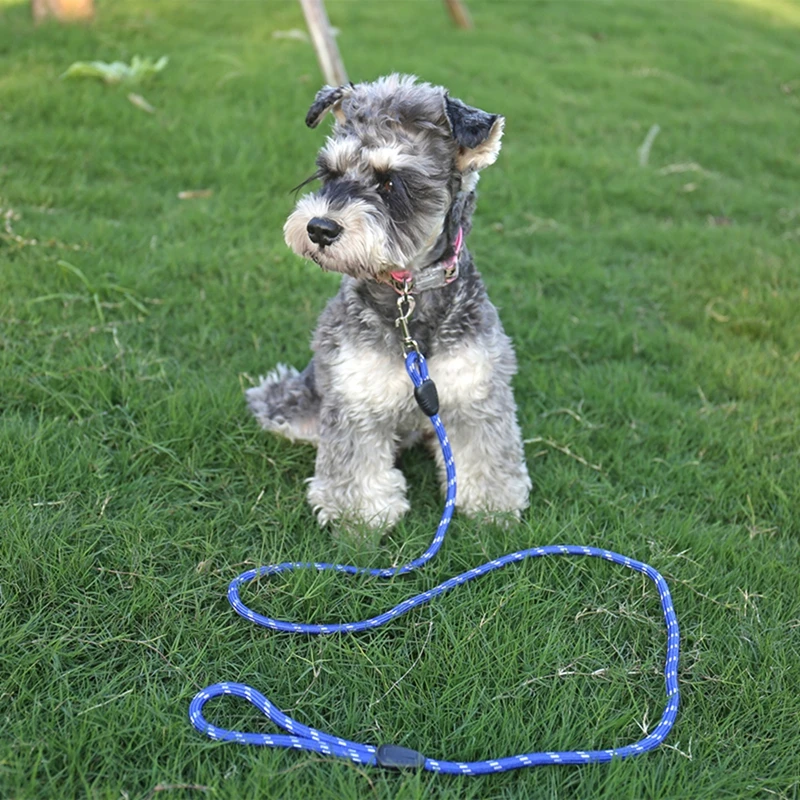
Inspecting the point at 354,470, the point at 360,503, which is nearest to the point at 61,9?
the point at 354,470

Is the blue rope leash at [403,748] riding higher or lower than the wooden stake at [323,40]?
lower

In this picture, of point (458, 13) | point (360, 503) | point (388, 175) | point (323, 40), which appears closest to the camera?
point (388, 175)

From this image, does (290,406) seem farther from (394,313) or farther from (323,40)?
(323,40)

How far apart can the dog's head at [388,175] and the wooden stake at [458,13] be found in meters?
9.99

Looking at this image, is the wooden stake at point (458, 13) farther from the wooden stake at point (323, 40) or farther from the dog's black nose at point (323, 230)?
the dog's black nose at point (323, 230)

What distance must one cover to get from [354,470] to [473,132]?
68.4 inches

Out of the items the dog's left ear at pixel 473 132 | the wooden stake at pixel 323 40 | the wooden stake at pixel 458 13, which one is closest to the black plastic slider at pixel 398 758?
the dog's left ear at pixel 473 132

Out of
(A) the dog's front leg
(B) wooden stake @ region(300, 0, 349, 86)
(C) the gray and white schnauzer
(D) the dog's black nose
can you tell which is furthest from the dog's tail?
(B) wooden stake @ region(300, 0, 349, 86)

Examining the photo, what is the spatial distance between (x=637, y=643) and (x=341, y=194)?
2394mm

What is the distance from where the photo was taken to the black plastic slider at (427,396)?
354 centimetres

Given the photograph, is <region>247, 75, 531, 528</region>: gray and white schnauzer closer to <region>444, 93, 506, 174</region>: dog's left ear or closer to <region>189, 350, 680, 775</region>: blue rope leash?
<region>444, 93, 506, 174</region>: dog's left ear

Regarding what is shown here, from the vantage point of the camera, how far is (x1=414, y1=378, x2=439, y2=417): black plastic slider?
354 cm

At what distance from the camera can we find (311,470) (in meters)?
4.29

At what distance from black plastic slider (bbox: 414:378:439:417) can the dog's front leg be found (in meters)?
0.31
